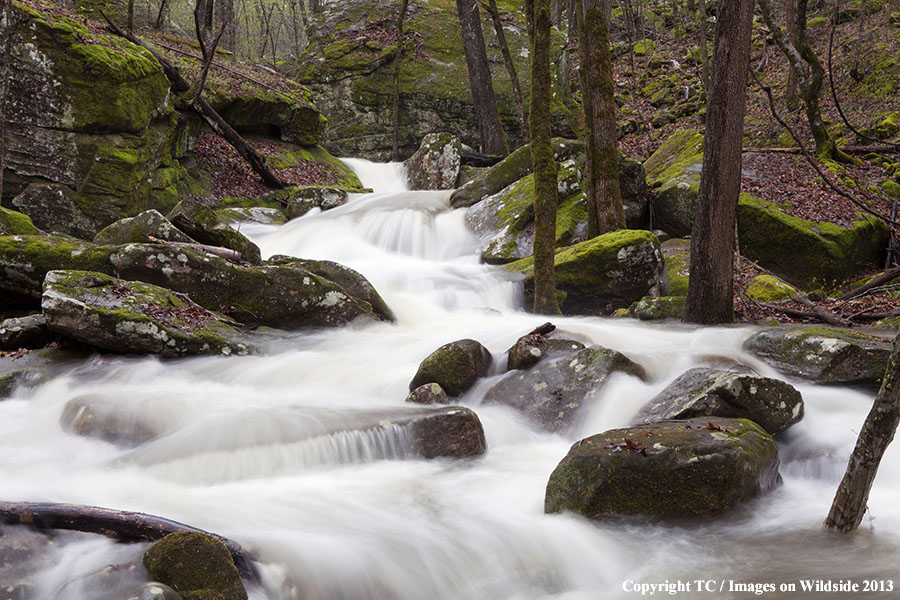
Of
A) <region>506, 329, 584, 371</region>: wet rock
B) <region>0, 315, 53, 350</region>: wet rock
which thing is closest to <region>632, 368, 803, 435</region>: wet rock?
<region>506, 329, 584, 371</region>: wet rock

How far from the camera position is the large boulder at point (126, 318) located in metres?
6.95

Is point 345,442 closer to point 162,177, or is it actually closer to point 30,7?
point 162,177

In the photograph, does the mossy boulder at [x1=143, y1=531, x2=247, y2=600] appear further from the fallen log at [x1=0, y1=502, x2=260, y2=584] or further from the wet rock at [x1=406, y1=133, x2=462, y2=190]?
the wet rock at [x1=406, y1=133, x2=462, y2=190]

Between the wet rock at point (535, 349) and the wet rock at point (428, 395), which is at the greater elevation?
the wet rock at point (535, 349)

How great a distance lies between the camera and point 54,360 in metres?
7.16

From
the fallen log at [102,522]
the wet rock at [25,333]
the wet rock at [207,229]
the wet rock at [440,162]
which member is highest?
the wet rock at [440,162]

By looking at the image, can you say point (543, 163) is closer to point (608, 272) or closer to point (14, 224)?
point (608, 272)

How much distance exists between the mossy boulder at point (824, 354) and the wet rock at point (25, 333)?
8449mm

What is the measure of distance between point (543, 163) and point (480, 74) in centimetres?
1072

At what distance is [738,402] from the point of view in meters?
5.36

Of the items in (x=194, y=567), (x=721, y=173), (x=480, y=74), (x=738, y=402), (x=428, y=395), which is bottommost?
(x=428, y=395)

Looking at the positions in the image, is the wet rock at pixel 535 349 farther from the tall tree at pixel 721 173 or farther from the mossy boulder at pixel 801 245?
the mossy boulder at pixel 801 245

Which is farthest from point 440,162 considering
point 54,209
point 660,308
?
point 660,308

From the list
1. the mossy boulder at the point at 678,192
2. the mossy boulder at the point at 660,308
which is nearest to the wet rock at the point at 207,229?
the mossy boulder at the point at 660,308
